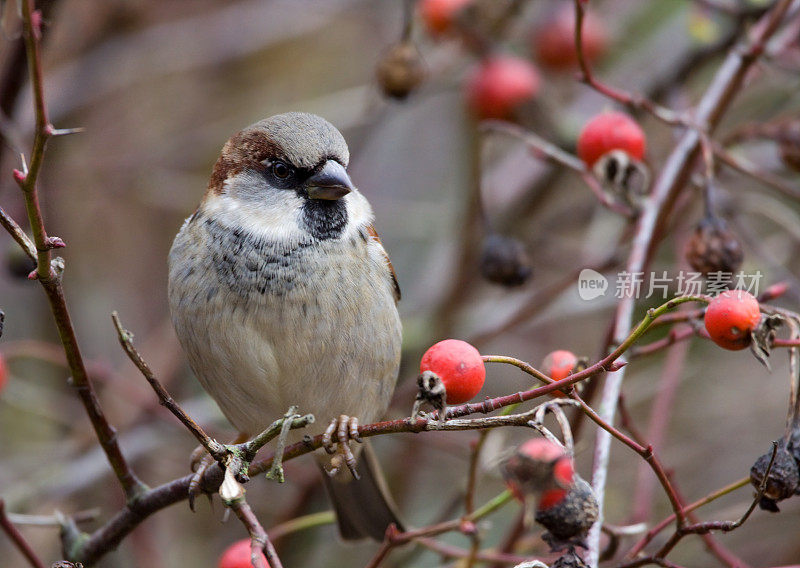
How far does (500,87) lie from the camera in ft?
10.5

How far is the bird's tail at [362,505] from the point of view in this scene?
269cm

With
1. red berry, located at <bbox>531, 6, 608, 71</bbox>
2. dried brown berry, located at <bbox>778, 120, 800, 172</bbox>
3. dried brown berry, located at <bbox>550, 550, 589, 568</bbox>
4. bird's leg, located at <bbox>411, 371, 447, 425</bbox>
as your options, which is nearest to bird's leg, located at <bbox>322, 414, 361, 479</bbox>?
bird's leg, located at <bbox>411, 371, 447, 425</bbox>

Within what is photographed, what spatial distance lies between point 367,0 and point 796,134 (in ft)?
7.65

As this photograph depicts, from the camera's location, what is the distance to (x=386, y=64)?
2.73 m

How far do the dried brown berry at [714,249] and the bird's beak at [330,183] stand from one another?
2.64 feet

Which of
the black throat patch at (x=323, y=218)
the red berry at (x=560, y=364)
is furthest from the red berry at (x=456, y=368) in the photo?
the black throat patch at (x=323, y=218)

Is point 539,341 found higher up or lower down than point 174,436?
higher up

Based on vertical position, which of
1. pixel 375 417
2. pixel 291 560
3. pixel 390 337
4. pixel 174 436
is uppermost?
pixel 390 337

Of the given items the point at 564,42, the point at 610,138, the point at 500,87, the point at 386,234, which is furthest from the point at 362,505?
the point at 564,42

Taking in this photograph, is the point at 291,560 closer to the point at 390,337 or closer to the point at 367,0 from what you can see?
the point at 390,337

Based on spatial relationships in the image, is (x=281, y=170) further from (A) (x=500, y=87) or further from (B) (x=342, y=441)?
(A) (x=500, y=87)

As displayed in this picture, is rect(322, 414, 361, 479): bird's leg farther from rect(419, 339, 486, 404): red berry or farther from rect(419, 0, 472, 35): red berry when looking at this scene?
rect(419, 0, 472, 35): red berry

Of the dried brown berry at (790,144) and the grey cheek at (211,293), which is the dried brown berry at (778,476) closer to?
the dried brown berry at (790,144)

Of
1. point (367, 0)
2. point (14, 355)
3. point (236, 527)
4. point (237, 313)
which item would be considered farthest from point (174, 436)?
point (367, 0)
